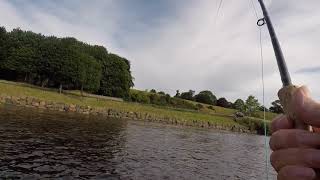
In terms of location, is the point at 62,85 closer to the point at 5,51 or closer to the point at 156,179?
the point at 5,51

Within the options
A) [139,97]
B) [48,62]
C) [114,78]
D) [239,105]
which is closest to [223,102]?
[239,105]

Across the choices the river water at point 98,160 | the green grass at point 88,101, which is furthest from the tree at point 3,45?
the river water at point 98,160

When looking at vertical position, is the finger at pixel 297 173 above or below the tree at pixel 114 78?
below

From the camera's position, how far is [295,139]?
2248 mm

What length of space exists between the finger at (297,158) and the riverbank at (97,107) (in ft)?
225

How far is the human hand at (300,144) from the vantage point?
2.16m

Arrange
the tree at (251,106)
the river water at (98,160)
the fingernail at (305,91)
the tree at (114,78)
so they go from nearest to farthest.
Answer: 1. the fingernail at (305,91)
2. the river water at (98,160)
3. the tree at (114,78)
4. the tree at (251,106)

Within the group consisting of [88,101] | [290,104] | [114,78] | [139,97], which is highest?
[114,78]

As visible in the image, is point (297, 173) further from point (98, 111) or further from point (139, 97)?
point (139, 97)

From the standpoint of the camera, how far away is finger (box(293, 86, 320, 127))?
2148 mm

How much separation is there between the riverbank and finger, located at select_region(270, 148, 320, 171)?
225 feet

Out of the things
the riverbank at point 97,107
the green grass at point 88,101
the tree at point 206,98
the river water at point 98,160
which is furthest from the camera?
the tree at point 206,98

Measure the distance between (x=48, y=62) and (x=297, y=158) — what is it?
98.0 meters

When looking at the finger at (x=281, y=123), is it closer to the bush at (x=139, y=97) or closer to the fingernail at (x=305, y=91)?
the fingernail at (x=305, y=91)
